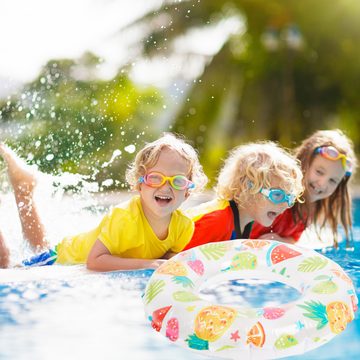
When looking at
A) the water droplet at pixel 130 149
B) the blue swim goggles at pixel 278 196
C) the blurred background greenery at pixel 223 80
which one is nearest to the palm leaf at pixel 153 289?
the blue swim goggles at pixel 278 196

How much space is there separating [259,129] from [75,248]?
1132 cm

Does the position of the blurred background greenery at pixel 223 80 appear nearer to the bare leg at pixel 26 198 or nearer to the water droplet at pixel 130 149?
the water droplet at pixel 130 149

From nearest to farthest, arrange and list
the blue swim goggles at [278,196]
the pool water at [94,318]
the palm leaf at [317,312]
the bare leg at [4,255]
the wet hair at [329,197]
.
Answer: the pool water at [94,318] < the palm leaf at [317,312] < the blue swim goggles at [278,196] < the bare leg at [4,255] < the wet hair at [329,197]

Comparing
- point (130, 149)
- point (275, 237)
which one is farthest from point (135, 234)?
point (130, 149)

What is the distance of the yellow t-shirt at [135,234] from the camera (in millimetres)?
4492

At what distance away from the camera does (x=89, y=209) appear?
1041cm

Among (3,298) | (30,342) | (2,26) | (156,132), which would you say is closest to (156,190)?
(3,298)

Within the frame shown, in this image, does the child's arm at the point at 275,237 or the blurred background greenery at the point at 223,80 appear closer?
the child's arm at the point at 275,237

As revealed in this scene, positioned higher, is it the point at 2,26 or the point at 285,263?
the point at 2,26

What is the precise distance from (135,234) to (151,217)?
6.3 inches

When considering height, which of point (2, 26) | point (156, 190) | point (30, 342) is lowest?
point (30, 342)

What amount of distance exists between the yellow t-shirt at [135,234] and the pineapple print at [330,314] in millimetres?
1482

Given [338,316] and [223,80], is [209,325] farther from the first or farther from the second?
[223,80]

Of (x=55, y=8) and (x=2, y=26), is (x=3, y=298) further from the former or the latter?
(x=55, y=8)
